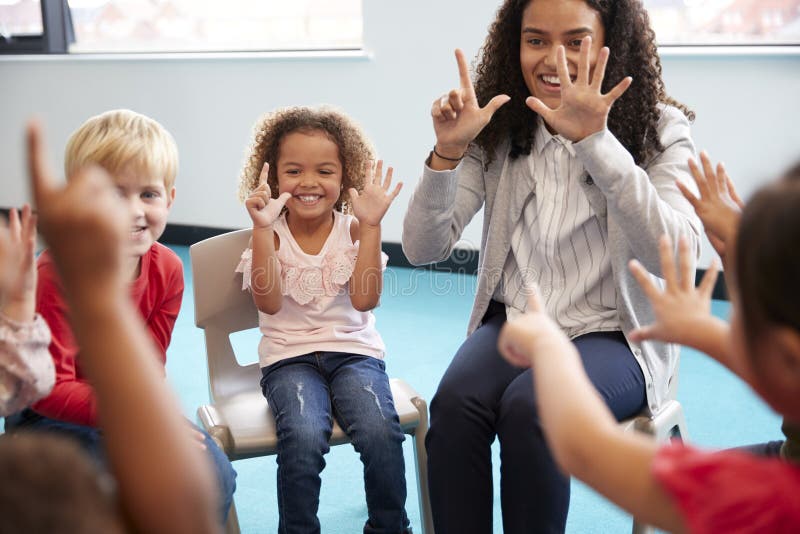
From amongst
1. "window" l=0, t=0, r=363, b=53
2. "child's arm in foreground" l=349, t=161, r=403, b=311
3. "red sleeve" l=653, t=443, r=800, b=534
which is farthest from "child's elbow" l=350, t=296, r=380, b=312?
"window" l=0, t=0, r=363, b=53

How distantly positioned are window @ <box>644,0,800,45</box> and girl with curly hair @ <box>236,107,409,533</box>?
6.23 feet

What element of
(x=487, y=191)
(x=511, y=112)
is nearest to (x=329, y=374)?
(x=487, y=191)

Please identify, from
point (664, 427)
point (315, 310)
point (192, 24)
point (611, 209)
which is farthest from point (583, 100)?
point (192, 24)

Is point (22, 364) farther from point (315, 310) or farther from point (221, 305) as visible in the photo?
point (315, 310)

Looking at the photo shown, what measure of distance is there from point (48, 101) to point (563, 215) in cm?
378

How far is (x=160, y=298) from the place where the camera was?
167cm

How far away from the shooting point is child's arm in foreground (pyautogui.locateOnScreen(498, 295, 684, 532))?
0.83m

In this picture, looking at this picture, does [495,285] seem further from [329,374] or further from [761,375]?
[761,375]

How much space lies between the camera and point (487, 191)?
1817mm

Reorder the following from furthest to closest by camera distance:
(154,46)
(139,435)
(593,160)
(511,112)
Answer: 1. (154,46)
2. (511,112)
3. (593,160)
4. (139,435)

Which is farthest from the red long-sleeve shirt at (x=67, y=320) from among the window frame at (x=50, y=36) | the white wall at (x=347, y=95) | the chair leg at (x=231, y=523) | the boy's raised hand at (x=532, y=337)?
the window frame at (x=50, y=36)

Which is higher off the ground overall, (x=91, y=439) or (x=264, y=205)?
(x=264, y=205)

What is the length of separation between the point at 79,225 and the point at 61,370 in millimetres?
961

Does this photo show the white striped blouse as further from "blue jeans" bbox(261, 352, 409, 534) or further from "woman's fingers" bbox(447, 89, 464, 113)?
"blue jeans" bbox(261, 352, 409, 534)
